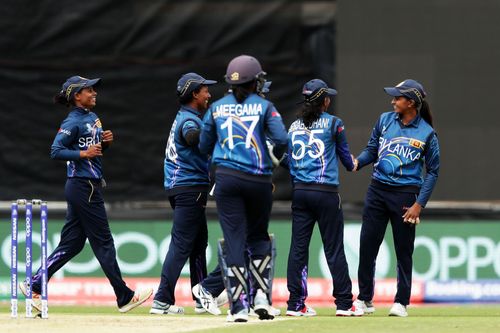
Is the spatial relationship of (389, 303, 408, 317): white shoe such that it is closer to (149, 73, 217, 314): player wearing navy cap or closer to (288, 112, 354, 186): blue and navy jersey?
(288, 112, 354, 186): blue and navy jersey

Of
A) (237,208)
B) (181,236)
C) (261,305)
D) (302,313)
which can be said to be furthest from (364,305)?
(237,208)

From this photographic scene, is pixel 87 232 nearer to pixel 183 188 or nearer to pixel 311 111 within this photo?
pixel 183 188

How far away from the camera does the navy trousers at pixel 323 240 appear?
1010 centimetres

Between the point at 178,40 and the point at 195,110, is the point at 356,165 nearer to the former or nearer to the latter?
the point at 195,110

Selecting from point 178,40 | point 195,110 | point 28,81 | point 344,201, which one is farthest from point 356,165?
point 28,81

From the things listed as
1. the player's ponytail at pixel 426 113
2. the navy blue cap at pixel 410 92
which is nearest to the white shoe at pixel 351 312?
the player's ponytail at pixel 426 113

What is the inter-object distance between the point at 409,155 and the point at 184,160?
1808 millimetres

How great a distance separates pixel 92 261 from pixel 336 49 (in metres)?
3.47

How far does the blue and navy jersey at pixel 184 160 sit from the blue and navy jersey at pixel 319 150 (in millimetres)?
762

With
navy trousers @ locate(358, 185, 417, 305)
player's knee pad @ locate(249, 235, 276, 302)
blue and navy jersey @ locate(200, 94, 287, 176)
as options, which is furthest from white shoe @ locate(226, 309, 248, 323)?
navy trousers @ locate(358, 185, 417, 305)

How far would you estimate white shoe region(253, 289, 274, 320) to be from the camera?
892cm

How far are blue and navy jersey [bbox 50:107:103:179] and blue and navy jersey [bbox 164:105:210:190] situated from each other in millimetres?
616

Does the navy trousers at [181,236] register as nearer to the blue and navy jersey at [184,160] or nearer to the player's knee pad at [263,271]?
the blue and navy jersey at [184,160]

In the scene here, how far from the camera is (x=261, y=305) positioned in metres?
8.92
